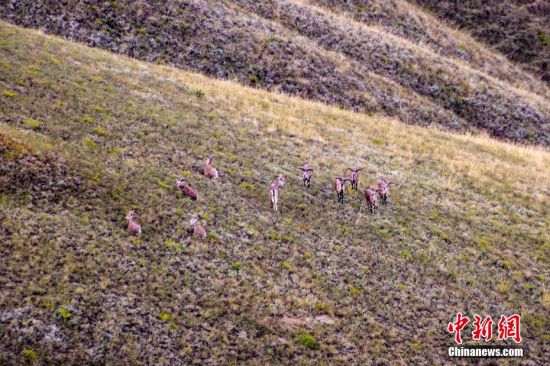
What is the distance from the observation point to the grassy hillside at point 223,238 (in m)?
15.5

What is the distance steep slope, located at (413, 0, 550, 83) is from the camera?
70.6 meters

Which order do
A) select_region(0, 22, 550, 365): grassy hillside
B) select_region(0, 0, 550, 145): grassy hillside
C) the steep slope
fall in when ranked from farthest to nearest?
the steep slope, select_region(0, 0, 550, 145): grassy hillside, select_region(0, 22, 550, 365): grassy hillside

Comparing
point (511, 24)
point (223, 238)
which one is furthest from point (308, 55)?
point (511, 24)

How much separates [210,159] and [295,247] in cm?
666

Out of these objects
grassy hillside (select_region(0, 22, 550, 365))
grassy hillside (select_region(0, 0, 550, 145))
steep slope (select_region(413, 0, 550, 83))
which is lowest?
grassy hillside (select_region(0, 22, 550, 365))

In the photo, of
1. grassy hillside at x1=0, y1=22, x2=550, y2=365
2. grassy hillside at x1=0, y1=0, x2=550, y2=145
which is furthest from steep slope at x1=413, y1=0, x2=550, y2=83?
grassy hillside at x1=0, y1=22, x2=550, y2=365

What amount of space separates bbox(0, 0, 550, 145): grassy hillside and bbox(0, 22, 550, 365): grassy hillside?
9.59m

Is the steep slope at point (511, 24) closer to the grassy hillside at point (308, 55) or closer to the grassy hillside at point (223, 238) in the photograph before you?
the grassy hillside at point (308, 55)

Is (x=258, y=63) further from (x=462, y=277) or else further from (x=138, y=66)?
(x=462, y=277)

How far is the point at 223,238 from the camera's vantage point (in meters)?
20.6

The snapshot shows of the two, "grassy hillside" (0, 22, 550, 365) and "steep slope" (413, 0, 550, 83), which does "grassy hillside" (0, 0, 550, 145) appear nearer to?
"grassy hillside" (0, 22, 550, 365)

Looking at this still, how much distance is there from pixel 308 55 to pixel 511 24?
4075 cm

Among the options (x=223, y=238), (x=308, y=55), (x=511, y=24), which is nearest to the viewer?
(x=223, y=238)

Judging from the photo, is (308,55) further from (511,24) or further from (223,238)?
(511,24)
